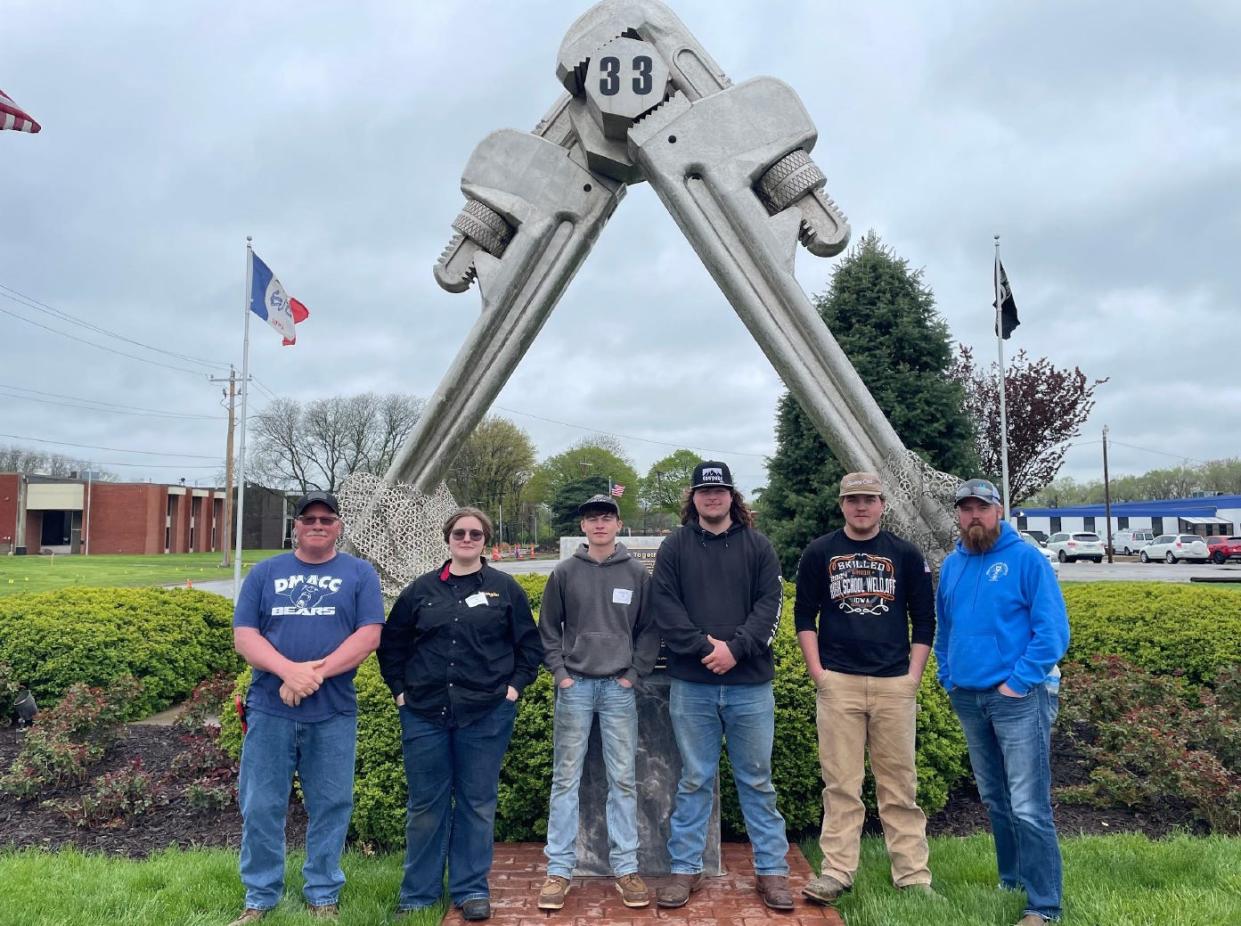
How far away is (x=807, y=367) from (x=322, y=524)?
3.74m

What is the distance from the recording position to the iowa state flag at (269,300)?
1269 centimetres

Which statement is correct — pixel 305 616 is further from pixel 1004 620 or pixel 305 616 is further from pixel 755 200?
pixel 755 200

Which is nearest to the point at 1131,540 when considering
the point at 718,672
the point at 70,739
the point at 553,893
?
the point at 718,672

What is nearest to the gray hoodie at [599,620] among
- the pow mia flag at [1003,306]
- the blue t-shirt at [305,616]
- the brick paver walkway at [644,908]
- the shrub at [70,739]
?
the blue t-shirt at [305,616]

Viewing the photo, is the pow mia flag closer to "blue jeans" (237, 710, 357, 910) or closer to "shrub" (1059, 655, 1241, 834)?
"shrub" (1059, 655, 1241, 834)

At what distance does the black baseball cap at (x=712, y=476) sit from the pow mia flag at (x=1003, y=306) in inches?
516

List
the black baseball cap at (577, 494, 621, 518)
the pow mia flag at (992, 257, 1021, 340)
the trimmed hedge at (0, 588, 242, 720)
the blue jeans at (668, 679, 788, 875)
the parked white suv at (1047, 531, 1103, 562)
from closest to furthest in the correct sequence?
the blue jeans at (668, 679, 788, 875)
the black baseball cap at (577, 494, 621, 518)
the trimmed hedge at (0, 588, 242, 720)
the pow mia flag at (992, 257, 1021, 340)
the parked white suv at (1047, 531, 1103, 562)

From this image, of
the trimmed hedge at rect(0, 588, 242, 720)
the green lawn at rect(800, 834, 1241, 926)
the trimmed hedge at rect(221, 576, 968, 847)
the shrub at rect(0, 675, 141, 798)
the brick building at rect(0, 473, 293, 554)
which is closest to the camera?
the green lawn at rect(800, 834, 1241, 926)

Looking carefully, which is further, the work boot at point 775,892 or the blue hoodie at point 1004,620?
the work boot at point 775,892

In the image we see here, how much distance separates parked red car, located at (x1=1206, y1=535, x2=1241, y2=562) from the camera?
37.1 meters

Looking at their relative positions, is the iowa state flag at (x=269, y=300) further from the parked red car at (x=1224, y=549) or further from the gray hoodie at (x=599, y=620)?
the parked red car at (x=1224, y=549)

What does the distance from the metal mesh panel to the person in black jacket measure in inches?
104

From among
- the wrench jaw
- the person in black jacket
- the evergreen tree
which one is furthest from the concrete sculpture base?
the evergreen tree

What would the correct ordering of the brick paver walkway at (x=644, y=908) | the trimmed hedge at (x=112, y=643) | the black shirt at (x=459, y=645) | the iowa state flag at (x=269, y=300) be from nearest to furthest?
the brick paver walkway at (x=644, y=908)
the black shirt at (x=459, y=645)
the trimmed hedge at (x=112, y=643)
the iowa state flag at (x=269, y=300)
